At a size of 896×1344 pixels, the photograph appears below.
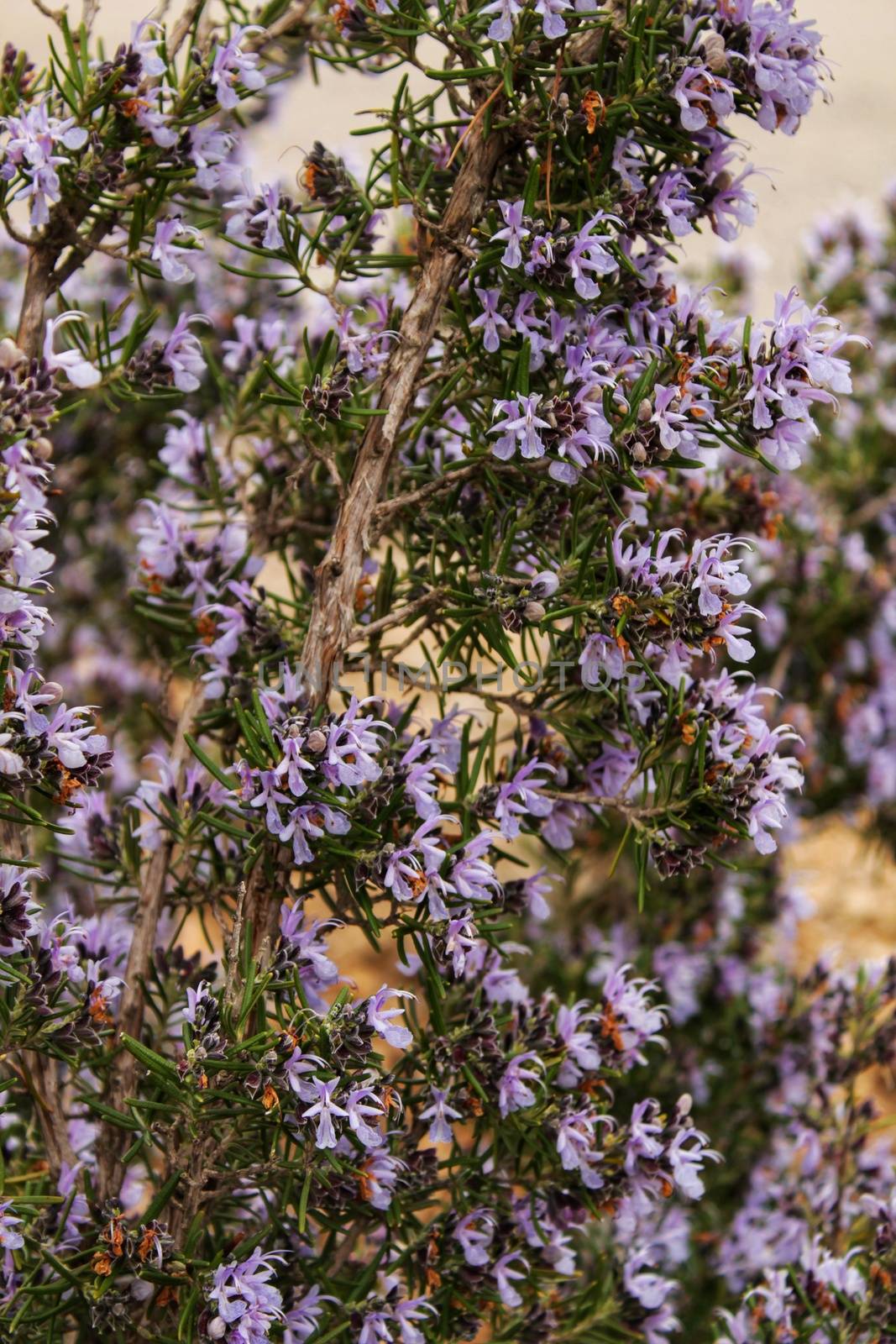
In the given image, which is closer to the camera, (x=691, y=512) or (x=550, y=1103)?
(x=550, y=1103)

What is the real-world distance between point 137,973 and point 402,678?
0.52 m

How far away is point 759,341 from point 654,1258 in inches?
53.3

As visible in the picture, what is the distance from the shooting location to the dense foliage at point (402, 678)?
1.33 meters

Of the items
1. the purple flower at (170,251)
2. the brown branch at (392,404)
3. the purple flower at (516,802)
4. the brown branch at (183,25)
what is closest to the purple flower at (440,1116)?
the purple flower at (516,802)

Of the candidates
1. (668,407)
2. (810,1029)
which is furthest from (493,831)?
(810,1029)

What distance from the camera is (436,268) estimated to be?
1.47 meters

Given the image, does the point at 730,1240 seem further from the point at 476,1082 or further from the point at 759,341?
the point at 759,341

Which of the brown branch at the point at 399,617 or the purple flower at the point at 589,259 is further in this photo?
the brown branch at the point at 399,617

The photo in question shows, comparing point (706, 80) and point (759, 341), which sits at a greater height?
point (706, 80)

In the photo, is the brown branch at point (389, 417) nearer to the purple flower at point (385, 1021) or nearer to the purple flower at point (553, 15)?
the purple flower at point (553, 15)

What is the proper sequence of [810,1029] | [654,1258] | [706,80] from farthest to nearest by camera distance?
[810,1029] < [654,1258] < [706,80]

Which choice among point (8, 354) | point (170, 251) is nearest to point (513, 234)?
Result: point (170, 251)

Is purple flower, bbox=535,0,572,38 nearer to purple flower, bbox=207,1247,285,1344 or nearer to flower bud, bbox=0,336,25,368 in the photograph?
flower bud, bbox=0,336,25,368

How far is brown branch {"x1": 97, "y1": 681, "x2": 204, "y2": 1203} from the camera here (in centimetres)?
158
